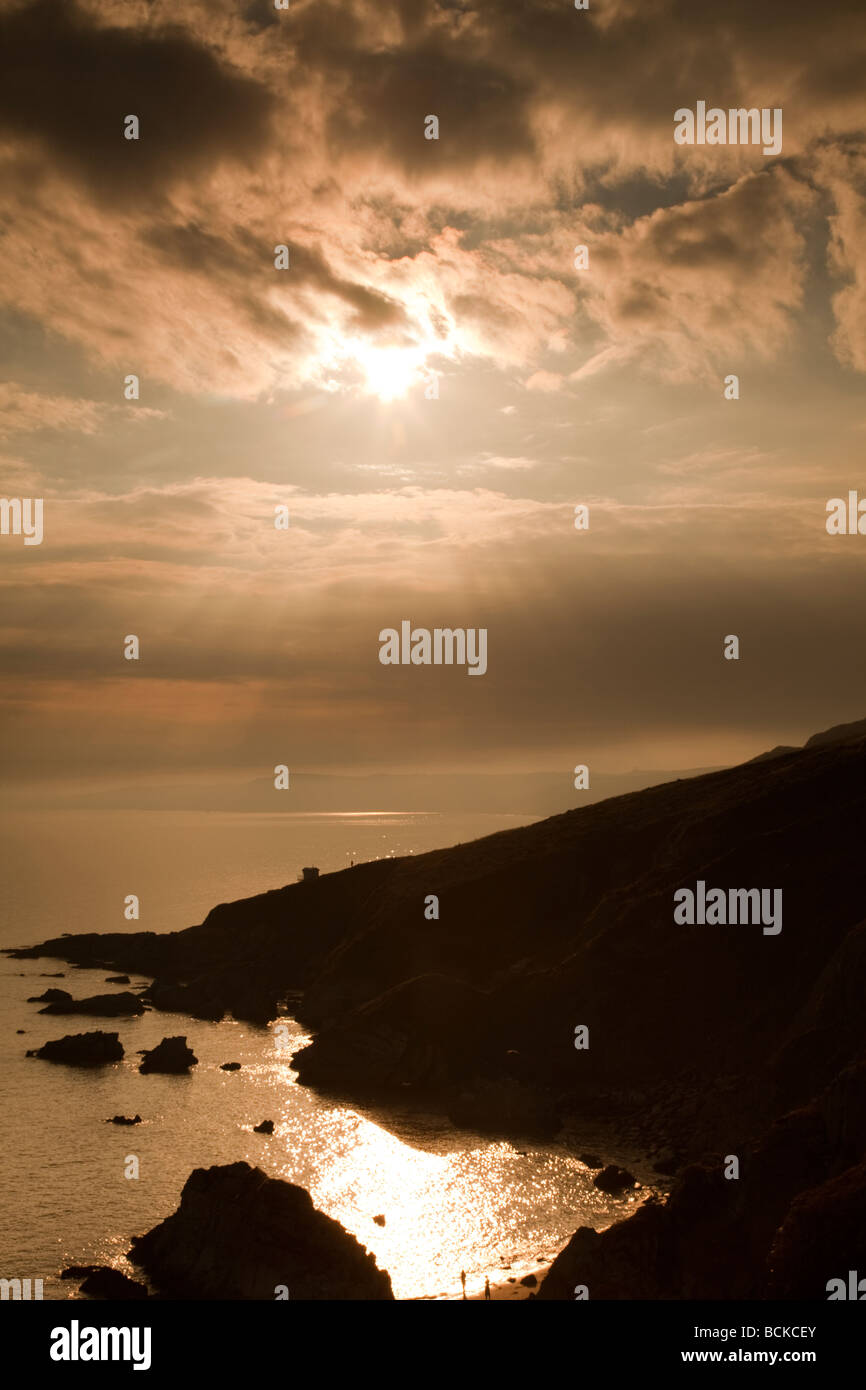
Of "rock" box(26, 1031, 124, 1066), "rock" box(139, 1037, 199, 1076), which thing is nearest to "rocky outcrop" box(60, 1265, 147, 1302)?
"rock" box(139, 1037, 199, 1076)

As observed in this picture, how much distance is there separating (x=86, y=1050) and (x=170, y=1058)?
9.69 meters

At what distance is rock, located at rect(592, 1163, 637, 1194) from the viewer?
6325cm

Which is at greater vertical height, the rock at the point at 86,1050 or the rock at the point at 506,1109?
the rock at the point at 86,1050

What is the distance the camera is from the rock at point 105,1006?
12106 centimetres

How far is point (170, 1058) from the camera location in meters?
95.8

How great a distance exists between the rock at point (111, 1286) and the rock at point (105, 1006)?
250 feet

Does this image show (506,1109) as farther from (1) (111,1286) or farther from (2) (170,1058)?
(1) (111,1286)

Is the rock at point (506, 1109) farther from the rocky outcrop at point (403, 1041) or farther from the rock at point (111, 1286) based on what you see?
the rock at point (111, 1286)

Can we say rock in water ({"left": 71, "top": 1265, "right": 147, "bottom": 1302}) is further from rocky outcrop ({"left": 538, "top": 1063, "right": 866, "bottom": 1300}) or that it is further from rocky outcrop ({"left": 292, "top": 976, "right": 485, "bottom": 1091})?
rocky outcrop ({"left": 292, "top": 976, "right": 485, "bottom": 1091})

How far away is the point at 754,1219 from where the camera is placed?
1389 inches

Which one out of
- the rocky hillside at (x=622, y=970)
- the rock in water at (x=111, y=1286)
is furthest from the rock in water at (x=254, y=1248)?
the rocky hillside at (x=622, y=970)
